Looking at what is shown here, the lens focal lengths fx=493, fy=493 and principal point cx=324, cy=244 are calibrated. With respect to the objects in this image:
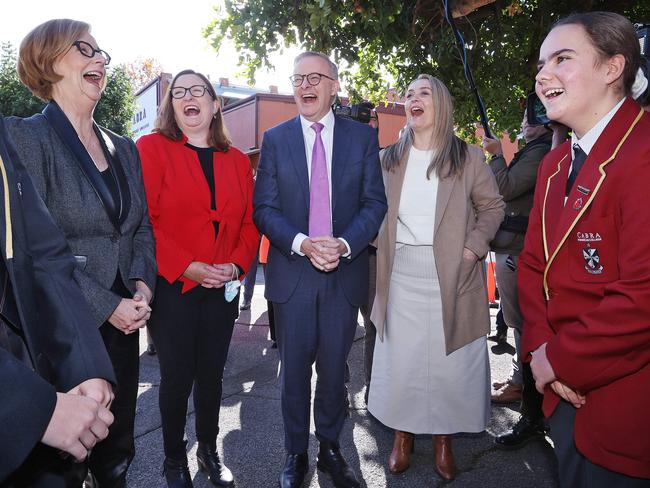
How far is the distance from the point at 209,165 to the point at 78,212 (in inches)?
34.2

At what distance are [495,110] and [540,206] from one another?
16.0ft

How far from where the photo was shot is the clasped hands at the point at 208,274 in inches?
102

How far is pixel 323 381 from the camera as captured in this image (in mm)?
2908

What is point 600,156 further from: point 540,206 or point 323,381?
point 323,381

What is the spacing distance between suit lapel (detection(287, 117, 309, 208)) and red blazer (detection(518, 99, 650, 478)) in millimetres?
1472

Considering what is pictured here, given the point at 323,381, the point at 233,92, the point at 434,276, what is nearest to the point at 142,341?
the point at 323,381

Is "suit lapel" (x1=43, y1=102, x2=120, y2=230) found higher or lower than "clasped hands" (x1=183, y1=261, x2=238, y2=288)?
higher

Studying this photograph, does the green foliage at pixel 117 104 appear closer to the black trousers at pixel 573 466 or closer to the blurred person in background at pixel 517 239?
the blurred person in background at pixel 517 239

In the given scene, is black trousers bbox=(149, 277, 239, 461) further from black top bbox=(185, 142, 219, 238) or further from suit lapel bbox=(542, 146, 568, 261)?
suit lapel bbox=(542, 146, 568, 261)

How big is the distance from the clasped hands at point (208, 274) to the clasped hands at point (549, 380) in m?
1.60

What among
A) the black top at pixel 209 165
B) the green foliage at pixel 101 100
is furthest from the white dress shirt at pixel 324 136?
the green foliage at pixel 101 100

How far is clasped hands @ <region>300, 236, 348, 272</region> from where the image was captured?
8.60 feet

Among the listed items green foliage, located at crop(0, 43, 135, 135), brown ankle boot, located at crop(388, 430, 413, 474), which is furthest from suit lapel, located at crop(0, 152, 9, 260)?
green foliage, located at crop(0, 43, 135, 135)

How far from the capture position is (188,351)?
2.67m
